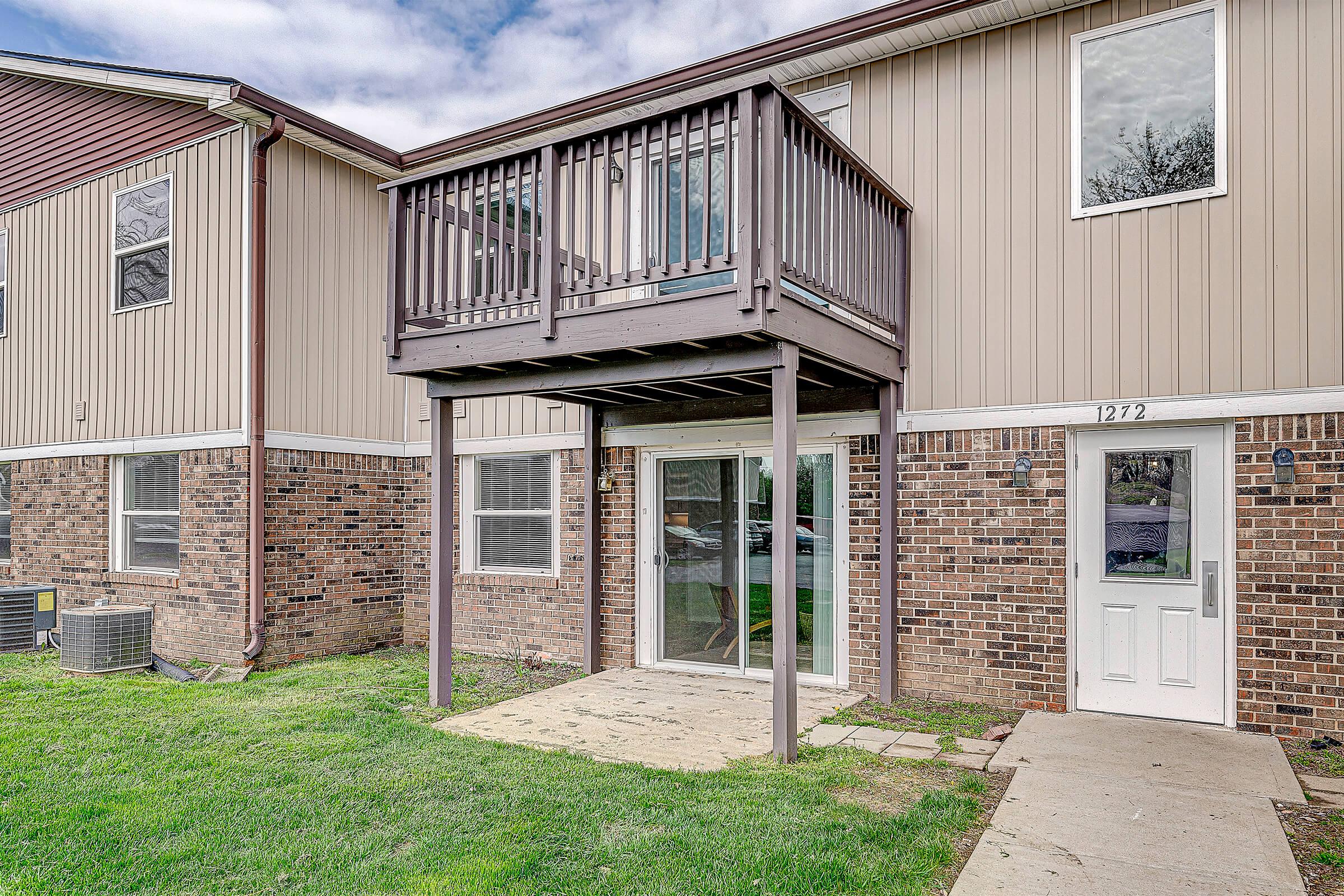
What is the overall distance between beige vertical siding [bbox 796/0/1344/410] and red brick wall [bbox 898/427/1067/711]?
0.42 meters

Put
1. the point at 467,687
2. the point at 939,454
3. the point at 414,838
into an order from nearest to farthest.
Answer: the point at 414,838
the point at 939,454
the point at 467,687

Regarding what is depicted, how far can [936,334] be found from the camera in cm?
711

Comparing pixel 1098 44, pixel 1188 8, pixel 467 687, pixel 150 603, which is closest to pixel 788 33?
pixel 1098 44

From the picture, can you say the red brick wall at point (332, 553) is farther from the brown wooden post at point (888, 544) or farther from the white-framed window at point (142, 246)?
the brown wooden post at point (888, 544)

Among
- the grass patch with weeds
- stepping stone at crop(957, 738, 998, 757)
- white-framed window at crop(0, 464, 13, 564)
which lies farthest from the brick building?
white-framed window at crop(0, 464, 13, 564)

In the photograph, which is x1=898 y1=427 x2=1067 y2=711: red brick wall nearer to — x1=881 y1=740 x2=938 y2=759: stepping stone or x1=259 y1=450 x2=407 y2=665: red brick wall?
x1=881 y1=740 x2=938 y2=759: stepping stone

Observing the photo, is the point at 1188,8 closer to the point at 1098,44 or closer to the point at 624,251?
the point at 1098,44

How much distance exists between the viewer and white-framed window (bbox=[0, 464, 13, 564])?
10.9 metres

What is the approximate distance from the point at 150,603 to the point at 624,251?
22.2 ft

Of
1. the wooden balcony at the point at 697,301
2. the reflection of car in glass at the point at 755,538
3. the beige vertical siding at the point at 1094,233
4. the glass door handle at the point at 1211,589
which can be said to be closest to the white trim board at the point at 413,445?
the wooden balcony at the point at 697,301

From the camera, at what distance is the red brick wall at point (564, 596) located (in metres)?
8.42

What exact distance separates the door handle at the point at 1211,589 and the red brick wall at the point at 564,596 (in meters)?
4.53

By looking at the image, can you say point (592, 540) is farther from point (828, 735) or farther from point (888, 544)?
point (828, 735)

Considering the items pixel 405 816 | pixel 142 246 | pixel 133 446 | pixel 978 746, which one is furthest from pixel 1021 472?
pixel 142 246
